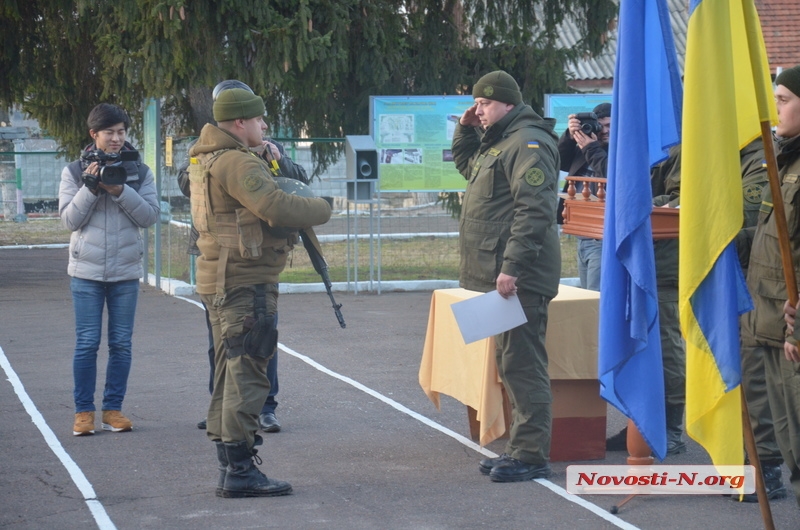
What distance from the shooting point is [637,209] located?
4770mm

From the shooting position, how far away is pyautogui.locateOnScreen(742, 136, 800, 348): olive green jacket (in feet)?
14.3

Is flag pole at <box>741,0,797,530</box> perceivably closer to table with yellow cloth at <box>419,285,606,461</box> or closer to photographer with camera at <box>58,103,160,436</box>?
table with yellow cloth at <box>419,285,606,461</box>

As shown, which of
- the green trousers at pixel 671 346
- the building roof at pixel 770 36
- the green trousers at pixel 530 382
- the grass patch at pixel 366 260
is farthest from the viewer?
the building roof at pixel 770 36

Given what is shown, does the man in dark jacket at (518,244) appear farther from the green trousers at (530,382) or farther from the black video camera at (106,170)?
the black video camera at (106,170)

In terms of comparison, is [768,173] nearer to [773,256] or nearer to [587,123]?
[773,256]

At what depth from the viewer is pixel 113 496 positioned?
215 inches

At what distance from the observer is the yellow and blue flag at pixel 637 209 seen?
188 inches

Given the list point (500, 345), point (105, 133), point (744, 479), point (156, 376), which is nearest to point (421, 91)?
point (156, 376)

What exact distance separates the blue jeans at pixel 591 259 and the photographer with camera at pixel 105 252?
341cm

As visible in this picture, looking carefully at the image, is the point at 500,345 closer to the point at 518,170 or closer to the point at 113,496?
the point at 518,170

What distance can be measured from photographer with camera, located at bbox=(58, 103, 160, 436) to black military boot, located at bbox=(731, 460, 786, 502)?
3674 millimetres

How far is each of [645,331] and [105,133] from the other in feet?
11.9

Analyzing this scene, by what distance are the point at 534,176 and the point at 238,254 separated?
1501 millimetres

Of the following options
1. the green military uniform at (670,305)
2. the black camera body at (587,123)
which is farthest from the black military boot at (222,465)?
the black camera body at (587,123)
